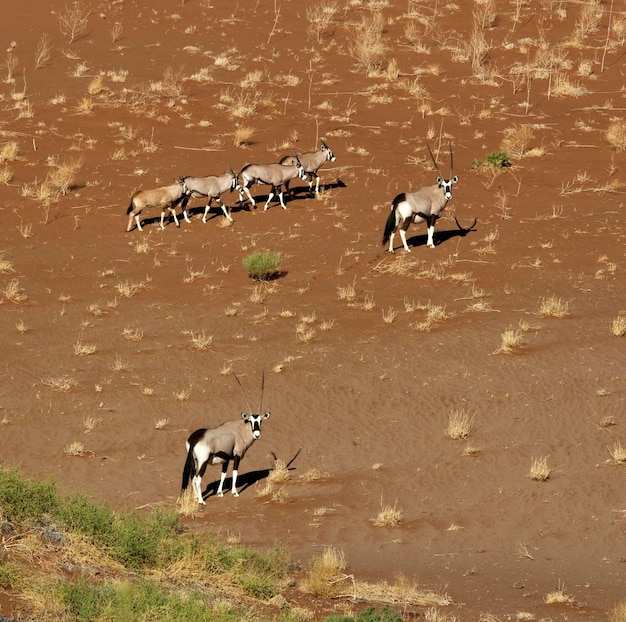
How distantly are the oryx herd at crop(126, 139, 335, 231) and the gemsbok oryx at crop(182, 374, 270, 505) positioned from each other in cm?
1275

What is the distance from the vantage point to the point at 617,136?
3472cm

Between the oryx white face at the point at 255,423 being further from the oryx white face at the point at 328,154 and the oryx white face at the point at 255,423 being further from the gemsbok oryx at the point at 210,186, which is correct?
the oryx white face at the point at 328,154

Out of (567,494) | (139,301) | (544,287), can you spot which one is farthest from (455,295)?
(567,494)

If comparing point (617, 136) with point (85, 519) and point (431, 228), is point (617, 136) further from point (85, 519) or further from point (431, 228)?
point (85, 519)

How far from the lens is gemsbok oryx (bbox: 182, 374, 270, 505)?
16391mm

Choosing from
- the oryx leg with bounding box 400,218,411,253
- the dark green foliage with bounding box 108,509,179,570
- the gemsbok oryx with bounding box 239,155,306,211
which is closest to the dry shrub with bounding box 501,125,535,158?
the gemsbok oryx with bounding box 239,155,306,211

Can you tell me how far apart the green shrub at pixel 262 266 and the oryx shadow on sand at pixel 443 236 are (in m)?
3.76

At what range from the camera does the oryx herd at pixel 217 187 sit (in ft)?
95.3

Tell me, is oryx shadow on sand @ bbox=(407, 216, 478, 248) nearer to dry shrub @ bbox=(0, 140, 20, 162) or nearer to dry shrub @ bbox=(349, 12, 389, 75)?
dry shrub @ bbox=(0, 140, 20, 162)

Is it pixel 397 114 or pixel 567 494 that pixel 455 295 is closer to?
pixel 567 494

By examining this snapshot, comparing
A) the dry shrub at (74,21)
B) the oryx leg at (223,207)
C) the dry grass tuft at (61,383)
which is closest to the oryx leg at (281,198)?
the oryx leg at (223,207)

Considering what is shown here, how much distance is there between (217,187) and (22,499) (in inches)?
717

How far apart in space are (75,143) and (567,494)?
74.6ft

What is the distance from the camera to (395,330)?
76.4 feet
